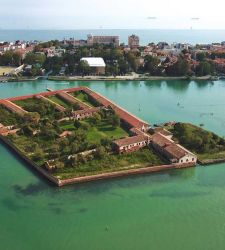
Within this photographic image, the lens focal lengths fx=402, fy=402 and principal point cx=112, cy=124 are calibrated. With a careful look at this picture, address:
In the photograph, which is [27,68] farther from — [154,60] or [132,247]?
[132,247]

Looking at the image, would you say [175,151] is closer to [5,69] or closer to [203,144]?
[203,144]

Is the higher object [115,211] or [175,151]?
[175,151]

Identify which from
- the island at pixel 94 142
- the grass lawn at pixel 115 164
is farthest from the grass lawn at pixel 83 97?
the grass lawn at pixel 115 164

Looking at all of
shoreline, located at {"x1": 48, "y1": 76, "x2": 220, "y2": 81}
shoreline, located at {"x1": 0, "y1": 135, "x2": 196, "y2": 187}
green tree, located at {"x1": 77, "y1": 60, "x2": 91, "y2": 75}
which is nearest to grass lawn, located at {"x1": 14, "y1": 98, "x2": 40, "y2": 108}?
shoreline, located at {"x1": 0, "y1": 135, "x2": 196, "y2": 187}

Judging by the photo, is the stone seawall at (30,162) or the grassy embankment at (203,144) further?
the grassy embankment at (203,144)

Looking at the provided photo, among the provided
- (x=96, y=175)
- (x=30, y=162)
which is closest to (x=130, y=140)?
(x=96, y=175)

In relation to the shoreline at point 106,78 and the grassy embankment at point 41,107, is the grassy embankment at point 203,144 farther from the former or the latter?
the shoreline at point 106,78

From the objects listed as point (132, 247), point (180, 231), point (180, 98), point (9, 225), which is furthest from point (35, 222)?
point (180, 98)
